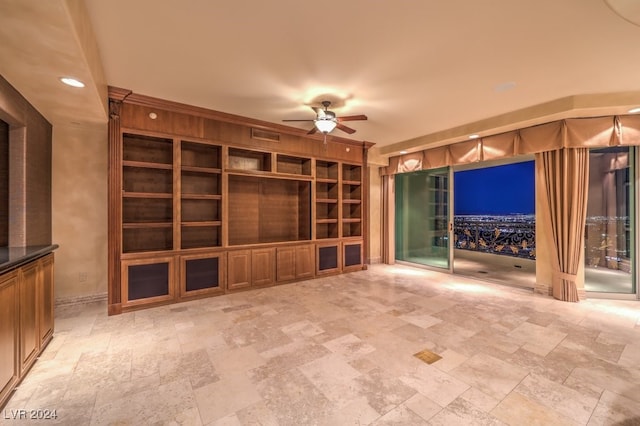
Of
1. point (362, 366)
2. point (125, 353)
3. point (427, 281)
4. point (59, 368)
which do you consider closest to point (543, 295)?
point (427, 281)

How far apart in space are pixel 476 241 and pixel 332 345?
712cm

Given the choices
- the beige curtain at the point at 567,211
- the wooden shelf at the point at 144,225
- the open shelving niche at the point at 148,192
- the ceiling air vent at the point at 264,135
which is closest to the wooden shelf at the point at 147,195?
the open shelving niche at the point at 148,192

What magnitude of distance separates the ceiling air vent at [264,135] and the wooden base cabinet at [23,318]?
311cm

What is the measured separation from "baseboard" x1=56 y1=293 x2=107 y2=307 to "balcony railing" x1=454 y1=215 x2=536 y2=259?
7.71 metres

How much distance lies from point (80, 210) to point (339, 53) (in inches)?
161

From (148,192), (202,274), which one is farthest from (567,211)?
(148,192)

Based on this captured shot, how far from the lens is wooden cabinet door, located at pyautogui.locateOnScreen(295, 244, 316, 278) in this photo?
520cm

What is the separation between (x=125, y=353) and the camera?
2562mm

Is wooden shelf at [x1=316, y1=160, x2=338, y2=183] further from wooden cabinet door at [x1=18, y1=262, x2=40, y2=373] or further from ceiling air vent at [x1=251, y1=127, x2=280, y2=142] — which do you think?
wooden cabinet door at [x1=18, y1=262, x2=40, y2=373]

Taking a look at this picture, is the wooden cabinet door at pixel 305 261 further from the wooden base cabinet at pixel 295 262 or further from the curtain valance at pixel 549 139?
the curtain valance at pixel 549 139

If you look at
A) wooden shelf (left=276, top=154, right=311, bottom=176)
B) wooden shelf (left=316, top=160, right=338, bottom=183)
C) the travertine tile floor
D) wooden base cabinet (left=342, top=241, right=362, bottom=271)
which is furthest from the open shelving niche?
wooden base cabinet (left=342, top=241, right=362, bottom=271)

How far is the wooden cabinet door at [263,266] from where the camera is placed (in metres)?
4.69

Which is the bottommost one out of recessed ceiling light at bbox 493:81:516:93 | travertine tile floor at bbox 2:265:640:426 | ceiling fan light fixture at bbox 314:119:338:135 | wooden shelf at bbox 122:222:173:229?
travertine tile floor at bbox 2:265:640:426

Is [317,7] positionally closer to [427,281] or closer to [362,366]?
[362,366]
